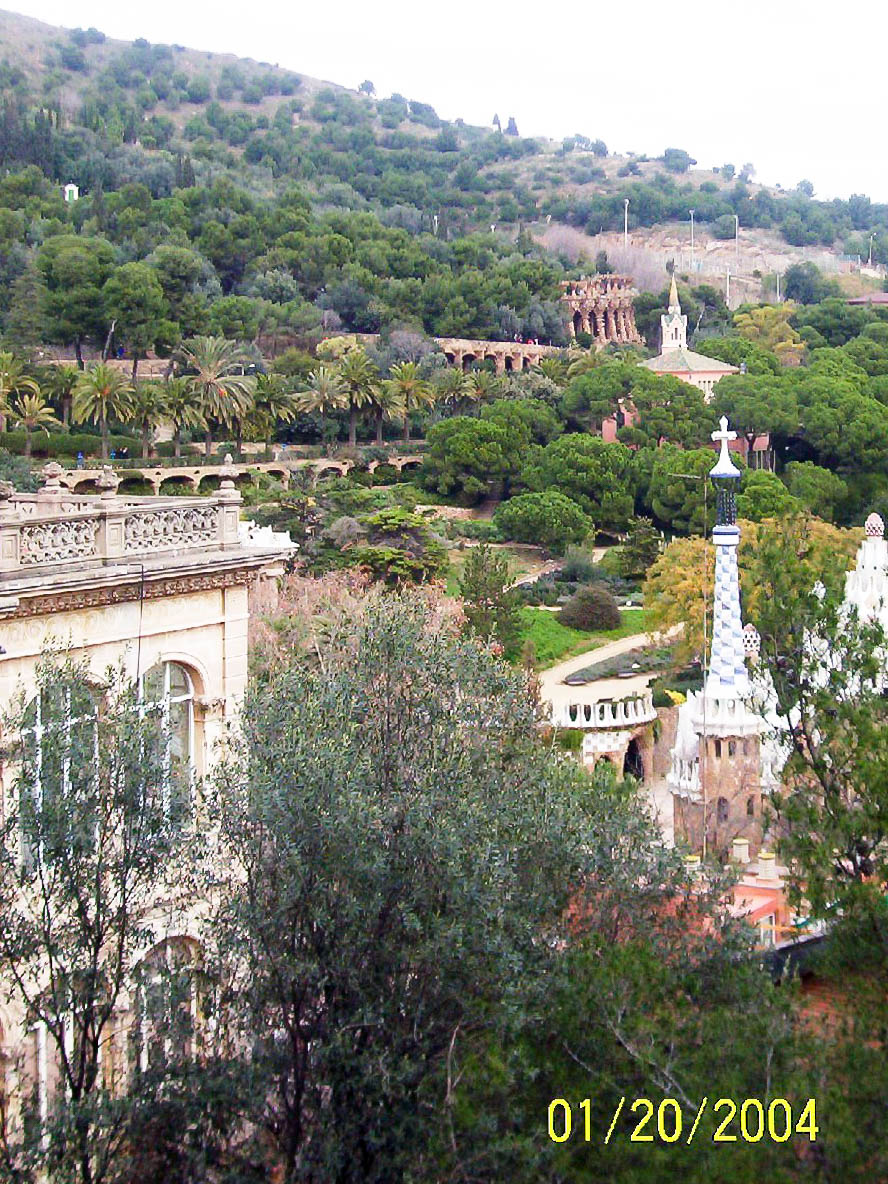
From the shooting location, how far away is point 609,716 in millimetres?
33219

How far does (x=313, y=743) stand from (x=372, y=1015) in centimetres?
211

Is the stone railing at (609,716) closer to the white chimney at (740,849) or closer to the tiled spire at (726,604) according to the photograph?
the tiled spire at (726,604)

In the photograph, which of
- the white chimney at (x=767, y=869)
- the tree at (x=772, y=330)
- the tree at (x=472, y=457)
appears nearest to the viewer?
the white chimney at (x=767, y=869)

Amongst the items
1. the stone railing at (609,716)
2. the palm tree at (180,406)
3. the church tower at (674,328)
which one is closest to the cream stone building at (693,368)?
the church tower at (674,328)

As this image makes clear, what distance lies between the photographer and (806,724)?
14.1 metres

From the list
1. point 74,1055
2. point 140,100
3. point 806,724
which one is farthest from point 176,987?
point 140,100

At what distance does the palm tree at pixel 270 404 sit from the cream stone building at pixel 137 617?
1709 inches

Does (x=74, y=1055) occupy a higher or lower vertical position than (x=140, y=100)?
lower

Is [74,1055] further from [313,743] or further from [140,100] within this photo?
[140,100]

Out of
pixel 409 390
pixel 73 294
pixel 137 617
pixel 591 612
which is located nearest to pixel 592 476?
pixel 591 612

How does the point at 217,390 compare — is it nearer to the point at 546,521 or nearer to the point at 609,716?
the point at 546,521

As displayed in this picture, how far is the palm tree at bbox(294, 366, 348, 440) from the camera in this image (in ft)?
199

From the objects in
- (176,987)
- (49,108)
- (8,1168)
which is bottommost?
(8,1168)

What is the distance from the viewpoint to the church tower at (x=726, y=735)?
2562 centimetres
